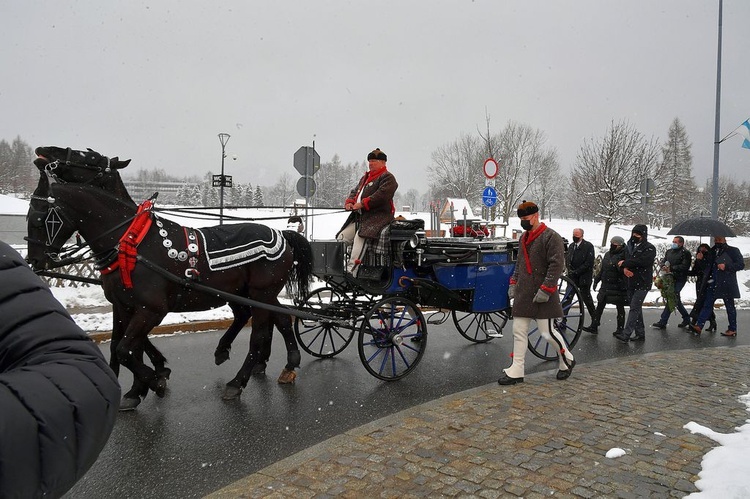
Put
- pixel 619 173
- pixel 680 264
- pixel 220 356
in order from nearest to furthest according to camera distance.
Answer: pixel 220 356
pixel 680 264
pixel 619 173

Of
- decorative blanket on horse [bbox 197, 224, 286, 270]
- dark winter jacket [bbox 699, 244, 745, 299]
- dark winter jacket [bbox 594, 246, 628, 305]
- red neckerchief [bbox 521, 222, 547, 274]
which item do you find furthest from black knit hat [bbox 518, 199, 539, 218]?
dark winter jacket [bbox 699, 244, 745, 299]

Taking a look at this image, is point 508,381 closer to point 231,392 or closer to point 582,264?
point 231,392

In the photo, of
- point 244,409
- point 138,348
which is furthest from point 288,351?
point 138,348

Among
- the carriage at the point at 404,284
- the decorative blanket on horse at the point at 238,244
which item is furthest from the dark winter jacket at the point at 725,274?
the decorative blanket on horse at the point at 238,244

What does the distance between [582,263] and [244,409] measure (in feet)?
23.4

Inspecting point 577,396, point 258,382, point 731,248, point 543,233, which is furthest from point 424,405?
point 731,248

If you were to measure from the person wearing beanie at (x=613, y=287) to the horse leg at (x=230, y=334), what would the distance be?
624 cm

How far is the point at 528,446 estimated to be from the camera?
13.3 ft

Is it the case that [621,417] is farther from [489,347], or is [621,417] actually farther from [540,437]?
[489,347]

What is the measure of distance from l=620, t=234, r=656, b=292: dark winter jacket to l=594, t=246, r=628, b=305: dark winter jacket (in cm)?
34

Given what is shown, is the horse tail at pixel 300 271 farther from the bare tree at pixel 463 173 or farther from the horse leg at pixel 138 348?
the bare tree at pixel 463 173

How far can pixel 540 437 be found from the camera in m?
4.23

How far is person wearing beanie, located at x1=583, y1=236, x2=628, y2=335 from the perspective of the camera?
31.8ft

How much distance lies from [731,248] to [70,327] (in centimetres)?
1132
